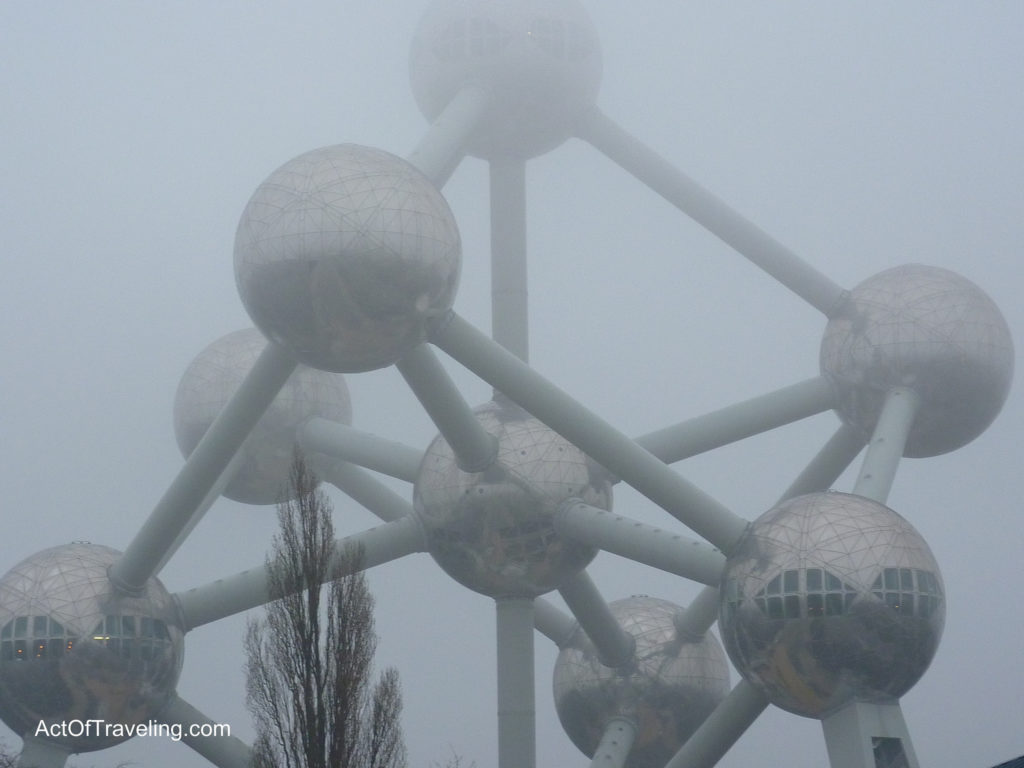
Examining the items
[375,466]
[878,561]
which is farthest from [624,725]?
[878,561]

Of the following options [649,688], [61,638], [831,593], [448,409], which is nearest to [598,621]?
[649,688]

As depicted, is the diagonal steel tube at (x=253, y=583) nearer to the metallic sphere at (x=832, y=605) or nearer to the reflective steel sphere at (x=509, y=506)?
the reflective steel sphere at (x=509, y=506)

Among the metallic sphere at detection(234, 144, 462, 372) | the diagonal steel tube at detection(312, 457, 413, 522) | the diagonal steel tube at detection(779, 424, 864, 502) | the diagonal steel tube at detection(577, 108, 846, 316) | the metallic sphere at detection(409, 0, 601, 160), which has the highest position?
the metallic sphere at detection(409, 0, 601, 160)

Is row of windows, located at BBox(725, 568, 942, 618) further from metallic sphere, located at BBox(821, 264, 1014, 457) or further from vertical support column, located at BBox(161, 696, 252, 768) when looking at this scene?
vertical support column, located at BBox(161, 696, 252, 768)

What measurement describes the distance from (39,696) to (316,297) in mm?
7712

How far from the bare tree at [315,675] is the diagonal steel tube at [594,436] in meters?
2.98

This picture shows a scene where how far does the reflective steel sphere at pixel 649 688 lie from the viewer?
23.8 m

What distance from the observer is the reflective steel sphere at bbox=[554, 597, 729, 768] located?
23.8 m

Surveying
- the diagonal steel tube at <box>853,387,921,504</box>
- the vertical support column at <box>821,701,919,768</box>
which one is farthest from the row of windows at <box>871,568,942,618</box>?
the diagonal steel tube at <box>853,387,921,504</box>

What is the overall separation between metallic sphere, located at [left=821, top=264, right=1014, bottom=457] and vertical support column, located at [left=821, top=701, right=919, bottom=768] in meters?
5.22

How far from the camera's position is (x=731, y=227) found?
76.9 feet

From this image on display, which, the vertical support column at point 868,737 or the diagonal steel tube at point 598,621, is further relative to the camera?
the diagonal steel tube at point 598,621

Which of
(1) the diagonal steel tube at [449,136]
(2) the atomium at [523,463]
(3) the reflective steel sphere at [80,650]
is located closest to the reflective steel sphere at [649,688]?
(2) the atomium at [523,463]

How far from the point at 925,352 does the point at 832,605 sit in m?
5.43
